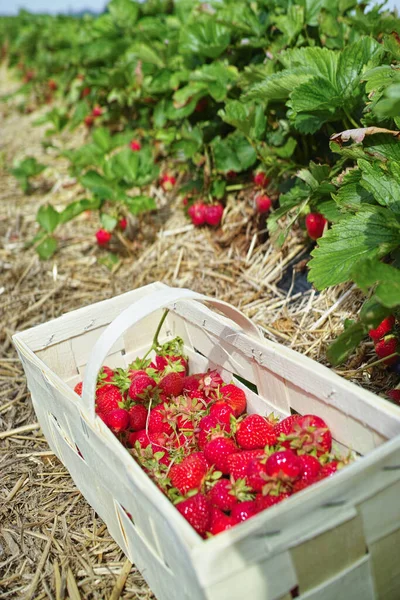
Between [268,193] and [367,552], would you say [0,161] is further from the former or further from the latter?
[367,552]

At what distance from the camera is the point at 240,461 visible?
1463 mm

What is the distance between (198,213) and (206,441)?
4.77ft

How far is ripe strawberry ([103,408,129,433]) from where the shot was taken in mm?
1749

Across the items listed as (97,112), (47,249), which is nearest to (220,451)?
(47,249)

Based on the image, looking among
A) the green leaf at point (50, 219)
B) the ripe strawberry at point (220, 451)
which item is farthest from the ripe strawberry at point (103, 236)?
the ripe strawberry at point (220, 451)

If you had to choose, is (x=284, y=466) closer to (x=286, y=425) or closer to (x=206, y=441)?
(x=286, y=425)

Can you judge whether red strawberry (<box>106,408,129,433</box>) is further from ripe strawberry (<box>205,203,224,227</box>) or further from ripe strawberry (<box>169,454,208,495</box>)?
ripe strawberry (<box>205,203,224,227</box>)

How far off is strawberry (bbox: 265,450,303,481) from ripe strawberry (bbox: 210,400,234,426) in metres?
0.34

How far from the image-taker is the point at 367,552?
3.84 ft

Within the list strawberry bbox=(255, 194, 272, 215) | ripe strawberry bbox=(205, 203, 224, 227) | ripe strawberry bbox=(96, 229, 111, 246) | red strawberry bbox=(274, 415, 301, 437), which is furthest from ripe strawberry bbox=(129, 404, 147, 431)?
ripe strawberry bbox=(96, 229, 111, 246)

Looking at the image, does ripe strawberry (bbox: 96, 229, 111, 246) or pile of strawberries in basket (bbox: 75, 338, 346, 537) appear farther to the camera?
ripe strawberry (bbox: 96, 229, 111, 246)

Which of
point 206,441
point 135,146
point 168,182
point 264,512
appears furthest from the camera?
point 135,146

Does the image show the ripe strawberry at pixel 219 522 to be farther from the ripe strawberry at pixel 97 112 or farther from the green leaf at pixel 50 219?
the ripe strawberry at pixel 97 112

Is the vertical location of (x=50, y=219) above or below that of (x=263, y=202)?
below
